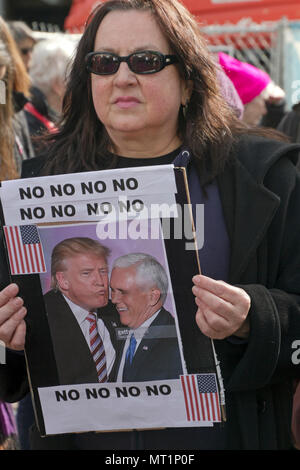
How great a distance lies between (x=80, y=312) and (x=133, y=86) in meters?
0.62

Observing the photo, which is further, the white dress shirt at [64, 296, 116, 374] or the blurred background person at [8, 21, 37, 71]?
the blurred background person at [8, 21, 37, 71]

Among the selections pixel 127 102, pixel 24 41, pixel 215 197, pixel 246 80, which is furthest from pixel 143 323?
pixel 24 41

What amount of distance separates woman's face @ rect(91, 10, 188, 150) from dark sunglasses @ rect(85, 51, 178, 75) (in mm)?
14

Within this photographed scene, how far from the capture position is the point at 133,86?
6.15 ft

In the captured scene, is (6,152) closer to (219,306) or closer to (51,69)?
(219,306)

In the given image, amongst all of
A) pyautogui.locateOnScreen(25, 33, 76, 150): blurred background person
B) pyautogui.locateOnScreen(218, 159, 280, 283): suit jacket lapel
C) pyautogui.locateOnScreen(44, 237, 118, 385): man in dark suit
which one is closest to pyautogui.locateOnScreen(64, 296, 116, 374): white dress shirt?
pyautogui.locateOnScreen(44, 237, 118, 385): man in dark suit

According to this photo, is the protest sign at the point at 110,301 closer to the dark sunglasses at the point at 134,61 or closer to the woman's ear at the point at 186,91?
the dark sunglasses at the point at 134,61

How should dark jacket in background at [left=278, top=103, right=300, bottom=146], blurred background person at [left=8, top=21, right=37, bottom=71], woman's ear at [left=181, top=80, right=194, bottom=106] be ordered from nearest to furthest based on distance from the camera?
woman's ear at [left=181, top=80, right=194, bottom=106] → dark jacket in background at [left=278, top=103, right=300, bottom=146] → blurred background person at [left=8, top=21, right=37, bottom=71]

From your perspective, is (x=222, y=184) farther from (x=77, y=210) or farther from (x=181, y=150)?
(x=77, y=210)

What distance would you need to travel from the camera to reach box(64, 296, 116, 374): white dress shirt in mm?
1758

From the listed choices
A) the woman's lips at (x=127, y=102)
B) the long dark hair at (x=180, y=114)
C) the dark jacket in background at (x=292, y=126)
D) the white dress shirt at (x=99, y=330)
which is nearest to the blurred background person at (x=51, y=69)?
the dark jacket in background at (x=292, y=126)

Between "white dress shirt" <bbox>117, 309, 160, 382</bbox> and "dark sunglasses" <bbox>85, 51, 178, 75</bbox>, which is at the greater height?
"dark sunglasses" <bbox>85, 51, 178, 75</bbox>

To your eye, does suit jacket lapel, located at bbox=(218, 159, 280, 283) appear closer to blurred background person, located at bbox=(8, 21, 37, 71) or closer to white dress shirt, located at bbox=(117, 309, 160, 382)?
white dress shirt, located at bbox=(117, 309, 160, 382)

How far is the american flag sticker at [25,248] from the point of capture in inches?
67.9
